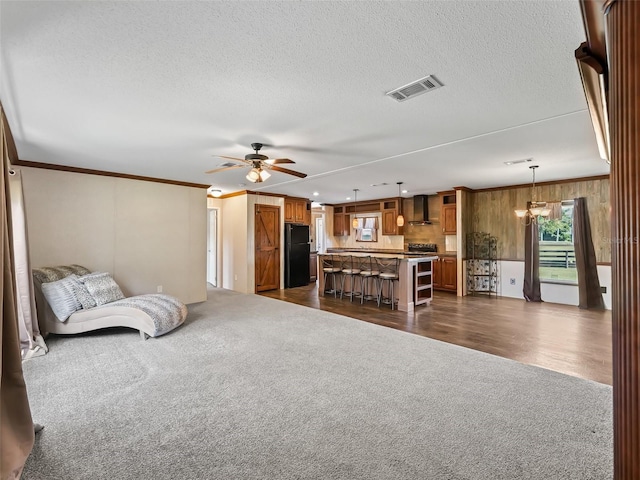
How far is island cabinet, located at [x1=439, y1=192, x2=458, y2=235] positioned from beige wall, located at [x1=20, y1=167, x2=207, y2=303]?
5752mm

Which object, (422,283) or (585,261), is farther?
(422,283)

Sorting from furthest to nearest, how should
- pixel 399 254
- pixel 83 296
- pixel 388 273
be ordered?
pixel 399 254 → pixel 388 273 → pixel 83 296

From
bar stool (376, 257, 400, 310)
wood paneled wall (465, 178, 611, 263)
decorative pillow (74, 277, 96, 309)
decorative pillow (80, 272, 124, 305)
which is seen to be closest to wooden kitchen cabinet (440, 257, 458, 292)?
wood paneled wall (465, 178, 611, 263)

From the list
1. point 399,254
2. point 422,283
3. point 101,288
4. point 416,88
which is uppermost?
point 416,88

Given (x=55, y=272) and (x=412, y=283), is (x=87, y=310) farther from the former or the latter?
(x=412, y=283)

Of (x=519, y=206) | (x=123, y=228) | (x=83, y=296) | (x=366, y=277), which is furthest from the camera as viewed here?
(x=519, y=206)

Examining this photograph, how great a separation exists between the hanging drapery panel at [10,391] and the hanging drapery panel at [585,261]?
7.87m

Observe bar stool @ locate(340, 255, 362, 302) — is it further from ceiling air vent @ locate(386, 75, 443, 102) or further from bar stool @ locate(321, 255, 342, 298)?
ceiling air vent @ locate(386, 75, 443, 102)

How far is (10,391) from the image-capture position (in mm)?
1781

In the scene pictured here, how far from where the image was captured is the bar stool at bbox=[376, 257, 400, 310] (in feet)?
19.8

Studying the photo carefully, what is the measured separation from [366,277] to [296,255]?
253 centimetres

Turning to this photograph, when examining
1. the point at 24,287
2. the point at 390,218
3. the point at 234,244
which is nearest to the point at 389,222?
the point at 390,218

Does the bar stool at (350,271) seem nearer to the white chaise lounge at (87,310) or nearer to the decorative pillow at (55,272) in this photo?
the white chaise lounge at (87,310)

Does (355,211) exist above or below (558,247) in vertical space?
above
